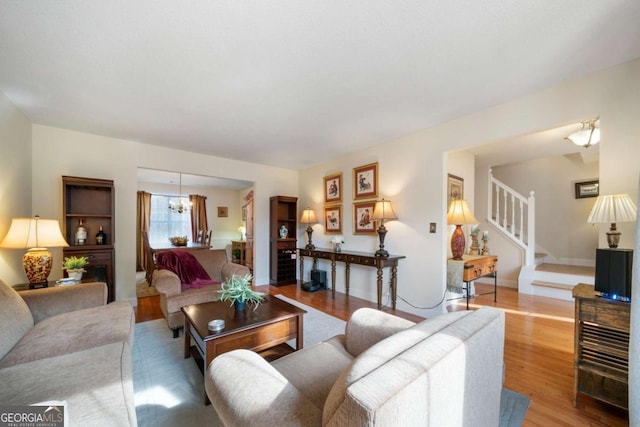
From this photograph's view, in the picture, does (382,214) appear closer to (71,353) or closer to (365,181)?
(365,181)

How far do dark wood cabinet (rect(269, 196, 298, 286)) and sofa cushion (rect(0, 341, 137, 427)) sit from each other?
356 centimetres

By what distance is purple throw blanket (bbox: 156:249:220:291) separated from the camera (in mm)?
3076

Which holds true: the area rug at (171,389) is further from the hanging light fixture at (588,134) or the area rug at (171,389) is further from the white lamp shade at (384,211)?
the hanging light fixture at (588,134)

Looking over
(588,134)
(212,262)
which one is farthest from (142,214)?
(588,134)

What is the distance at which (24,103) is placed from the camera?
2496mm

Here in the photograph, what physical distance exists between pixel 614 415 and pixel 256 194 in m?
4.79

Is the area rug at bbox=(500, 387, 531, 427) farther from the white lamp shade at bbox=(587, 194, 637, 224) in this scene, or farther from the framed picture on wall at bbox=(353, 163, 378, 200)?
the framed picture on wall at bbox=(353, 163, 378, 200)

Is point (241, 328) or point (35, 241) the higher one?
point (35, 241)

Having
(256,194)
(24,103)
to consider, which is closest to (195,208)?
(256,194)

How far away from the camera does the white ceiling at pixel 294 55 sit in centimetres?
142

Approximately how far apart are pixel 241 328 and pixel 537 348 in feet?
8.70

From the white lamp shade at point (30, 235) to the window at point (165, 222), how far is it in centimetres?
520

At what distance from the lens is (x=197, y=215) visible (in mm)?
7398

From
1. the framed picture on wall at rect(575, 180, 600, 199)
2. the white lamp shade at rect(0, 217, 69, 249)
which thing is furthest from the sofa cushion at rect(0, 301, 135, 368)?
the framed picture on wall at rect(575, 180, 600, 199)
